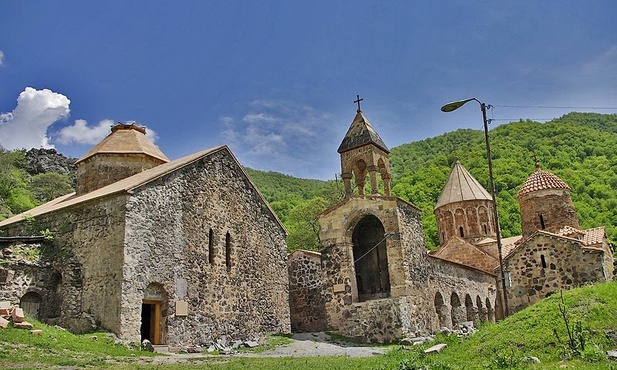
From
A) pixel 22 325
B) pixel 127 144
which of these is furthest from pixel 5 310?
pixel 127 144

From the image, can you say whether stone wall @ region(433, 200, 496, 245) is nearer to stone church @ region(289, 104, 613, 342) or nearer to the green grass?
stone church @ region(289, 104, 613, 342)

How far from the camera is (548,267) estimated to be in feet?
68.1

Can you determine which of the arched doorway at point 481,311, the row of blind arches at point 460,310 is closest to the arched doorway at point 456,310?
the row of blind arches at point 460,310

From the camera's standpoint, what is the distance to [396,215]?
17.1m

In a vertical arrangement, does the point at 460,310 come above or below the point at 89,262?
below

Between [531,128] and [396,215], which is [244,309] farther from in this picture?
[531,128]

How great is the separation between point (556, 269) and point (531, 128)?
48800mm

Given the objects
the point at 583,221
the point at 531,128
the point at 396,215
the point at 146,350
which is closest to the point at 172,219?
the point at 146,350

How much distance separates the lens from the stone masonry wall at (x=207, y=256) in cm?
1408

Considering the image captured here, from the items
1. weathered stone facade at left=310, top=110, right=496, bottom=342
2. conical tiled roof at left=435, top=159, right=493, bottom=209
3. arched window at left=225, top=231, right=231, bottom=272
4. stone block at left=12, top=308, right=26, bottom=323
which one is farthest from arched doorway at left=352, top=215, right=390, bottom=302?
Result: conical tiled roof at left=435, top=159, right=493, bottom=209

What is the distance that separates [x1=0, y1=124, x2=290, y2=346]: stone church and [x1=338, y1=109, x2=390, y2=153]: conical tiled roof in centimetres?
403

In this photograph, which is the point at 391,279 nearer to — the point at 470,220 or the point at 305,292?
the point at 305,292

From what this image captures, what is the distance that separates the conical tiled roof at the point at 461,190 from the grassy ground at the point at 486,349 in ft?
57.8

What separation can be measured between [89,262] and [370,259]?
10048mm
